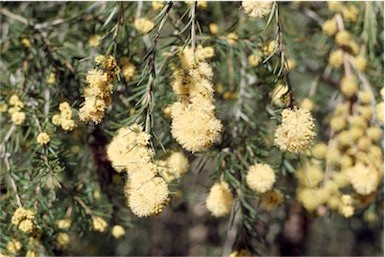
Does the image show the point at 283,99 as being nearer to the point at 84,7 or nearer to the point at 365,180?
the point at 365,180

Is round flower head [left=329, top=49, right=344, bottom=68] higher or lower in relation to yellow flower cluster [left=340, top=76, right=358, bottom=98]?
higher

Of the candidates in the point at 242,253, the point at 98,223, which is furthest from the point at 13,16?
the point at 242,253

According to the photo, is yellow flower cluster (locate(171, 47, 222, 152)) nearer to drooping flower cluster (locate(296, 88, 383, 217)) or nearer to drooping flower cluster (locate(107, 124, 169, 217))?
drooping flower cluster (locate(107, 124, 169, 217))

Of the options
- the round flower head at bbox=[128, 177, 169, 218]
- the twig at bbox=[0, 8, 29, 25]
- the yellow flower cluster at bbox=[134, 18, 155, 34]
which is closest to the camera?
the round flower head at bbox=[128, 177, 169, 218]

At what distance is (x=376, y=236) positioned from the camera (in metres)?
2.77

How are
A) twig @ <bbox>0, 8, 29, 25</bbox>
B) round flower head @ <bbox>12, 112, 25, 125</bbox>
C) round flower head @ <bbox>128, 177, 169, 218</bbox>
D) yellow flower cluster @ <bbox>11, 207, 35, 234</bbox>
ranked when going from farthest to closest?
twig @ <bbox>0, 8, 29, 25</bbox>
round flower head @ <bbox>12, 112, 25, 125</bbox>
yellow flower cluster @ <bbox>11, 207, 35, 234</bbox>
round flower head @ <bbox>128, 177, 169, 218</bbox>

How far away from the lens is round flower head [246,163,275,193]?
1269 mm

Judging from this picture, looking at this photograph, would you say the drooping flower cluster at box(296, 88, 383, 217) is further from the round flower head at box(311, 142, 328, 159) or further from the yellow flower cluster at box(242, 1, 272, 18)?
the yellow flower cluster at box(242, 1, 272, 18)

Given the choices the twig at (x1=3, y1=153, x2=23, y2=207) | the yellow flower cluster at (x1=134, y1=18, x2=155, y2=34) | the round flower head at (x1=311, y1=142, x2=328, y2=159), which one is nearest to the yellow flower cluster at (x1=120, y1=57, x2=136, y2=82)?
the yellow flower cluster at (x1=134, y1=18, x2=155, y2=34)

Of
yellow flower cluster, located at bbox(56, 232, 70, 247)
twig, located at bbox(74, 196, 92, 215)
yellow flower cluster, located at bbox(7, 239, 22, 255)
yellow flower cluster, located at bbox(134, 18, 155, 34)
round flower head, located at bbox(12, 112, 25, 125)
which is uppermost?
yellow flower cluster, located at bbox(134, 18, 155, 34)

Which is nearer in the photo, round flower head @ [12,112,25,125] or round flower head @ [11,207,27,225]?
round flower head @ [11,207,27,225]

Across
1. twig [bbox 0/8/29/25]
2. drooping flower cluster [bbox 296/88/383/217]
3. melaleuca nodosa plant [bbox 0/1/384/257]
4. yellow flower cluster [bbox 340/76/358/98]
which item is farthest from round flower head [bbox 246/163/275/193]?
twig [bbox 0/8/29/25]

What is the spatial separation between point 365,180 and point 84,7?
0.83 metres

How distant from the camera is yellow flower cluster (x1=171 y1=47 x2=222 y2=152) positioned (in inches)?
38.0
